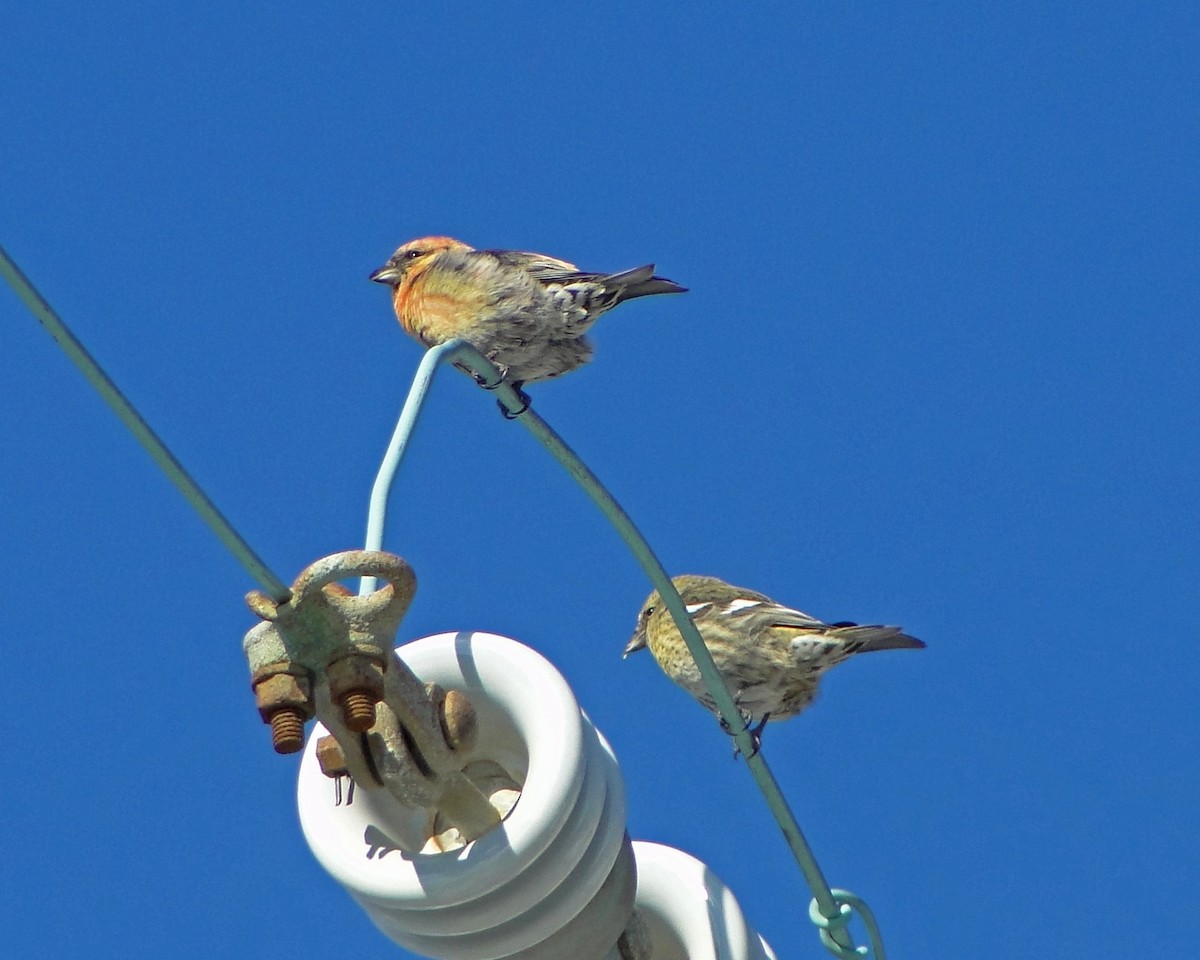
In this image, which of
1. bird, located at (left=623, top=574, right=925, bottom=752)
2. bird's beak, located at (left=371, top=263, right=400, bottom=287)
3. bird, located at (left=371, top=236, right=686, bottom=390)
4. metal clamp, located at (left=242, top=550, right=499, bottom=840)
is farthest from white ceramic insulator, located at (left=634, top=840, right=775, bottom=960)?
bird's beak, located at (left=371, top=263, right=400, bottom=287)

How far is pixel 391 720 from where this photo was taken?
3438 millimetres

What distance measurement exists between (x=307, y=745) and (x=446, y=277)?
4.56m

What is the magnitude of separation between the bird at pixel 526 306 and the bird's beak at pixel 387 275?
50 centimetres

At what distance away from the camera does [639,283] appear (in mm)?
7641

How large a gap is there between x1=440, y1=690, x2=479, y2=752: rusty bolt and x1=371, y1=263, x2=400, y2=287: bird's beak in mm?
5110

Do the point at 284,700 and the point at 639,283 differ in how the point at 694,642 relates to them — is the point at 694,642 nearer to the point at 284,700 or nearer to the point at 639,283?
the point at 284,700

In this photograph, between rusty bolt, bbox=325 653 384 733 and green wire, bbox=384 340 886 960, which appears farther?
green wire, bbox=384 340 886 960

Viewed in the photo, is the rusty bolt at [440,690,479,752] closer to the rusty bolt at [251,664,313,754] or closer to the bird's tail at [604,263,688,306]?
the rusty bolt at [251,664,313,754]

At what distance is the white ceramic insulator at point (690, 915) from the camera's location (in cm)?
426

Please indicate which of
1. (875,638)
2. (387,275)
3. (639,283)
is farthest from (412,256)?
(875,638)

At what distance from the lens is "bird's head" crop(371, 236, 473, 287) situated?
8.41 meters

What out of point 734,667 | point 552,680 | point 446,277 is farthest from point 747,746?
point 446,277

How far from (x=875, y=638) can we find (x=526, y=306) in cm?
196

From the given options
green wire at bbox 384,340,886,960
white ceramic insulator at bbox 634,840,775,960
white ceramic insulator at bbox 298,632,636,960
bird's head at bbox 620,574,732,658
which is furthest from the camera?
bird's head at bbox 620,574,732,658
